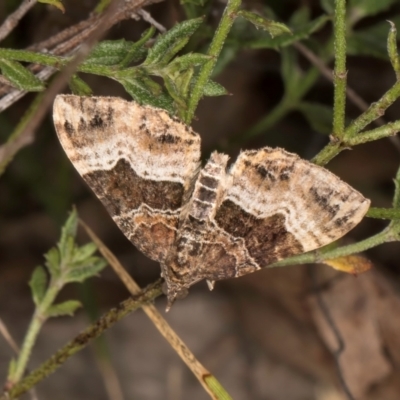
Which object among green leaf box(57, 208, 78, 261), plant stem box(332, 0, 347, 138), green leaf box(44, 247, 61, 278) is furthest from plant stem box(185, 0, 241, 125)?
green leaf box(44, 247, 61, 278)

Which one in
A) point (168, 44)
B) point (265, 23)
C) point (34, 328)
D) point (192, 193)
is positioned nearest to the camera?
point (265, 23)

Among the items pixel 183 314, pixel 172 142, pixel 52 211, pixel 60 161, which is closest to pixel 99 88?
pixel 60 161

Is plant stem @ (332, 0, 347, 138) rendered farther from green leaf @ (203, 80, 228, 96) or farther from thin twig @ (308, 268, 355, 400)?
thin twig @ (308, 268, 355, 400)

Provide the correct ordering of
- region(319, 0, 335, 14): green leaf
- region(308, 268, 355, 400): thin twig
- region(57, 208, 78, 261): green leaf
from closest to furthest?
region(57, 208, 78, 261): green leaf
region(319, 0, 335, 14): green leaf
region(308, 268, 355, 400): thin twig

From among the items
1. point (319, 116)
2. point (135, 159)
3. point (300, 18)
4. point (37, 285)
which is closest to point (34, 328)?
point (37, 285)

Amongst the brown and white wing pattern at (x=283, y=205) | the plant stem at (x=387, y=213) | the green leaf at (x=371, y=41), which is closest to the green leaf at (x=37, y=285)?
the brown and white wing pattern at (x=283, y=205)

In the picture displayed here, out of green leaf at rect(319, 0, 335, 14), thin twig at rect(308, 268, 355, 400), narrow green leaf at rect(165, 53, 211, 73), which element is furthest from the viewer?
thin twig at rect(308, 268, 355, 400)

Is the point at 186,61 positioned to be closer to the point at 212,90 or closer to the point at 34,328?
the point at 212,90

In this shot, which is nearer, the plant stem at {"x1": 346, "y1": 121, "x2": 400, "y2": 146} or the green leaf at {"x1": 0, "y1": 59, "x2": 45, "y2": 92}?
the plant stem at {"x1": 346, "y1": 121, "x2": 400, "y2": 146}
